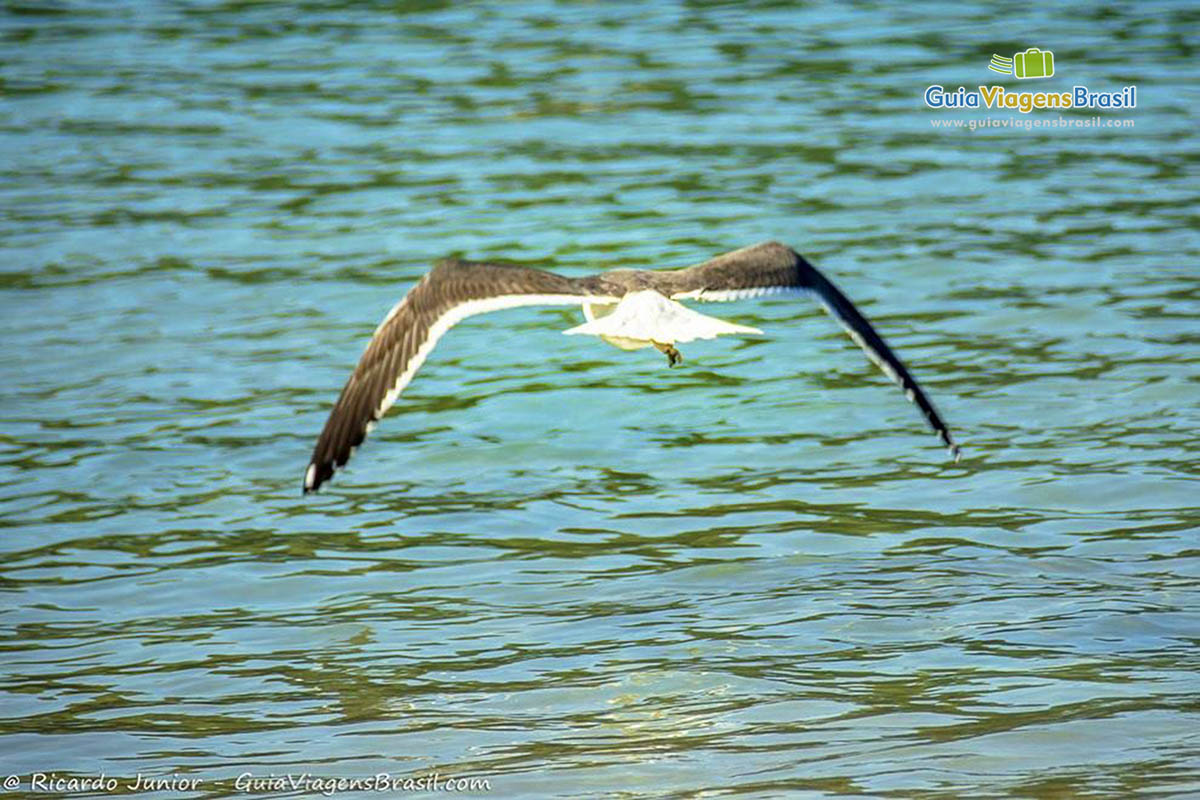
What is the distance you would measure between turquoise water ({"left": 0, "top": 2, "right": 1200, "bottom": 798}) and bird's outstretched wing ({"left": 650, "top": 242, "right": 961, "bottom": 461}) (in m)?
1.07

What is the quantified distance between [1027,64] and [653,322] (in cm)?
1139

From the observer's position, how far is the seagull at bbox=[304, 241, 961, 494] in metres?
7.31

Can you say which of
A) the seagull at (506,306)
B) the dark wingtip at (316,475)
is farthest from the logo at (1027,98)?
the dark wingtip at (316,475)

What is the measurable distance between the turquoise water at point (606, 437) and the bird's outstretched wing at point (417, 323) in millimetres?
1045

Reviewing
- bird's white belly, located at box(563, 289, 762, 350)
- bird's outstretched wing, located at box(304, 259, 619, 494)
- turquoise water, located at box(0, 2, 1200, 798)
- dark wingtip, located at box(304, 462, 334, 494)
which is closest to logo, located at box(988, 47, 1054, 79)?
turquoise water, located at box(0, 2, 1200, 798)

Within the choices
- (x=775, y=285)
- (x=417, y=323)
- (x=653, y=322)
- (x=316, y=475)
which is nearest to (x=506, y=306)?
(x=417, y=323)

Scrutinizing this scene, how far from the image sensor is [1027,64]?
17.8 meters

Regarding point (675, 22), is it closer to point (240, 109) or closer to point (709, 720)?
point (240, 109)

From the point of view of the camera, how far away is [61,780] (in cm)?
686

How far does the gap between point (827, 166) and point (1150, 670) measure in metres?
8.19

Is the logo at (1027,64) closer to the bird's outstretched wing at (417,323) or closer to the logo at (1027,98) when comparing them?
the logo at (1027,98)

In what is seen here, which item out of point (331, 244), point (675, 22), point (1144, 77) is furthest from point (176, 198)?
point (1144, 77)

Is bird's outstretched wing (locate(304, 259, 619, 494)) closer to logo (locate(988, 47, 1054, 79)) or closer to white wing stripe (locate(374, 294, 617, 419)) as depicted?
white wing stripe (locate(374, 294, 617, 419))

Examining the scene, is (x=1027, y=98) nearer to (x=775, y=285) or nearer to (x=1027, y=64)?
(x=1027, y=64)
